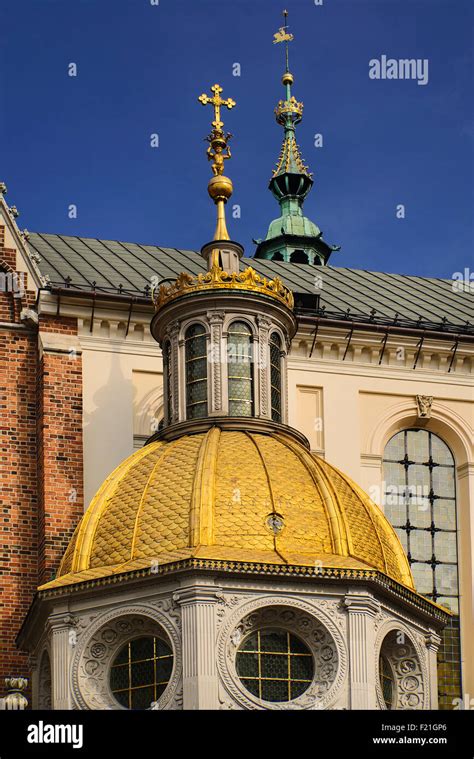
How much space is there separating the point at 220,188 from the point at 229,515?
9.07 meters

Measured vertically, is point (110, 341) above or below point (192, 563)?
above

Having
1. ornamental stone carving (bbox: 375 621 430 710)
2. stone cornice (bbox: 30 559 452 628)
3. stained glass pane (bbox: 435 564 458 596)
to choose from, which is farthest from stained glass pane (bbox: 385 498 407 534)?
stone cornice (bbox: 30 559 452 628)

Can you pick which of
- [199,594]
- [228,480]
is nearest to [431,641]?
[228,480]

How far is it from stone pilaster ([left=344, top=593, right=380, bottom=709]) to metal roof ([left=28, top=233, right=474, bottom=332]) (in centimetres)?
1251

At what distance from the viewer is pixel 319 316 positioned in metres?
51.5

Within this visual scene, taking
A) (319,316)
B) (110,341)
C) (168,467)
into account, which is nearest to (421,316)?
(319,316)

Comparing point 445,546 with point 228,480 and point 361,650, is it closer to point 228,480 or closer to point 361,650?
point 228,480

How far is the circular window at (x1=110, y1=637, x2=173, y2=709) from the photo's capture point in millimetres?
39438

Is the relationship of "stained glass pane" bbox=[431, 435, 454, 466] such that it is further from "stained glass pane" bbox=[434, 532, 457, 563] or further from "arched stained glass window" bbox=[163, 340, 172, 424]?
"arched stained glass window" bbox=[163, 340, 172, 424]

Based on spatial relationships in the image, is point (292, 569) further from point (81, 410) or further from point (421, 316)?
point (421, 316)

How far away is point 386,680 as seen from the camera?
4097cm

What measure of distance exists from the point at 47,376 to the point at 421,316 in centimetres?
944
